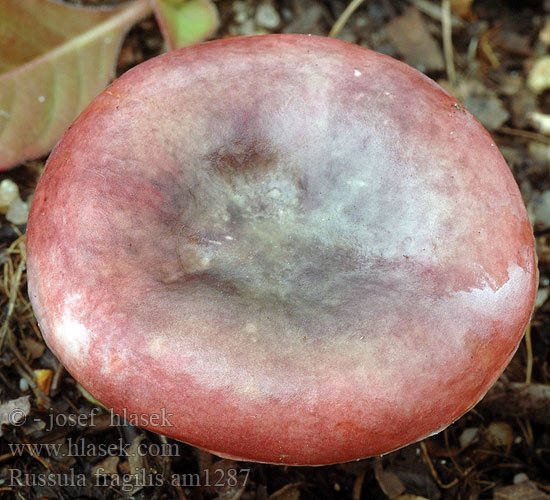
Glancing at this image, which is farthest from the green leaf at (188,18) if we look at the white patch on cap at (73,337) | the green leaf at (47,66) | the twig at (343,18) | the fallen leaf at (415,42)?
the white patch on cap at (73,337)

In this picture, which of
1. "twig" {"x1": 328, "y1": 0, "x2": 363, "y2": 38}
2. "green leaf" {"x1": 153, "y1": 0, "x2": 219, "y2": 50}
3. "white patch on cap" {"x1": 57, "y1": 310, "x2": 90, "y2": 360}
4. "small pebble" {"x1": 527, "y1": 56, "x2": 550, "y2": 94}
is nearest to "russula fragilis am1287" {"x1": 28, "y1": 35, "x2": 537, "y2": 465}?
"white patch on cap" {"x1": 57, "y1": 310, "x2": 90, "y2": 360}

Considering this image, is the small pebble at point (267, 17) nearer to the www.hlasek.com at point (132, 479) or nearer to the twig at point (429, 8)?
the twig at point (429, 8)

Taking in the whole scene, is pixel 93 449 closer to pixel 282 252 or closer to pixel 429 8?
pixel 282 252

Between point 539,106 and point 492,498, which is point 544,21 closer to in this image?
point 539,106

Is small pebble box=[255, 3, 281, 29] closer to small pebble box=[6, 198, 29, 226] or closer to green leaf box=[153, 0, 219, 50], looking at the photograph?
green leaf box=[153, 0, 219, 50]

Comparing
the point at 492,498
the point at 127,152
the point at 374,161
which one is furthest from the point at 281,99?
the point at 492,498
